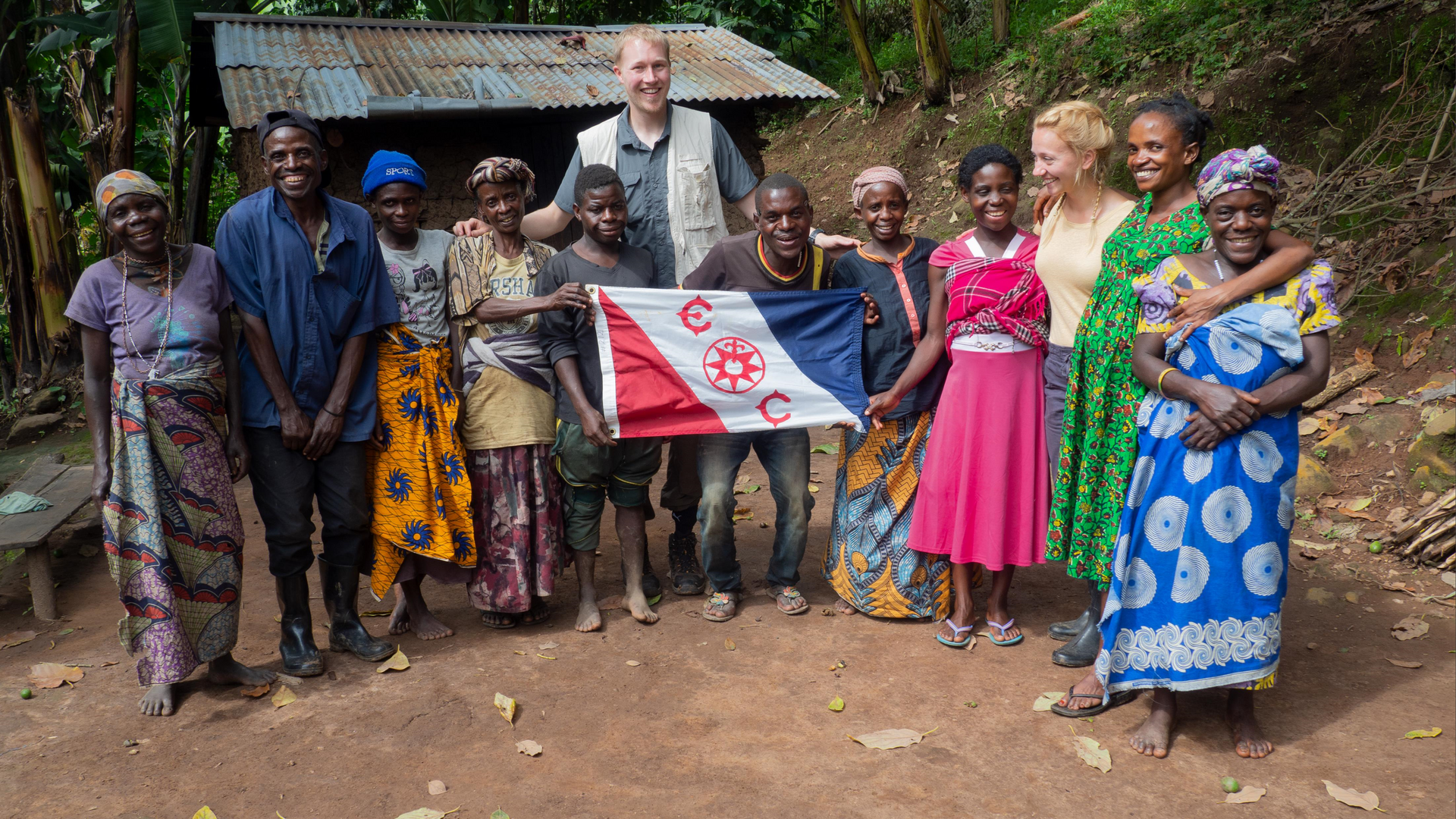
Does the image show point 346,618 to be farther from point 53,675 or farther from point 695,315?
point 695,315

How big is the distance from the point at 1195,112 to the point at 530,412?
2.74 m

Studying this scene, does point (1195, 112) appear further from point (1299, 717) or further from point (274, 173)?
point (274, 173)

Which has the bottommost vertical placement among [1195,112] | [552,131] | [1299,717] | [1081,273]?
[1299,717]

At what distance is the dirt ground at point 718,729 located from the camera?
298 centimetres

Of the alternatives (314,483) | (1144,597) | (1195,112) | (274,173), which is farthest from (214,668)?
(1195,112)

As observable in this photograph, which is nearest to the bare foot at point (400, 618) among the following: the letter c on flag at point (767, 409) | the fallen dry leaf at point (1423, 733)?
the letter c on flag at point (767, 409)

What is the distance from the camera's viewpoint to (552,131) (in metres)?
8.62

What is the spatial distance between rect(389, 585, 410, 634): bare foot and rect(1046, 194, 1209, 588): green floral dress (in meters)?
2.77

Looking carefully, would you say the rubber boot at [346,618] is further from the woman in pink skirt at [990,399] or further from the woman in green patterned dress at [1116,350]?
the woman in green patterned dress at [1116,350]

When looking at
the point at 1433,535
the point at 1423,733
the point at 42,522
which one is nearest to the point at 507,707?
the point at 1423,733

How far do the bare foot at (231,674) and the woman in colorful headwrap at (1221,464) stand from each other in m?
3.19

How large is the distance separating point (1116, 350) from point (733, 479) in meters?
1.69

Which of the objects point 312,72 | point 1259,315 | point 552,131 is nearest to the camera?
point 1259,315

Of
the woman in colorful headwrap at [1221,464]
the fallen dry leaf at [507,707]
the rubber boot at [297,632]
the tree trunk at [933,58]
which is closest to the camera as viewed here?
the woman in colorful headwrap at [1221,464]
